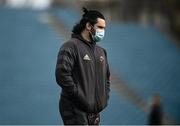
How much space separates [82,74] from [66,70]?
0.12 meters

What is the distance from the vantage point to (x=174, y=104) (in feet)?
31.5

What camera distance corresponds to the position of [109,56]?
1077 centimetres

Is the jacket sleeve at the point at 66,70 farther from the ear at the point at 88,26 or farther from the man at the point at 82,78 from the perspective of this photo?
the ear at the point at 88,26

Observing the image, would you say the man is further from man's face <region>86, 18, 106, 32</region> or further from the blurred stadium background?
the blurred stadium background

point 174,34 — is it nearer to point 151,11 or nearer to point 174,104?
point 151,11

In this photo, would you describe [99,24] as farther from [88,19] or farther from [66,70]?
[66,70]

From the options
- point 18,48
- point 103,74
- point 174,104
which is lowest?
point 174,104

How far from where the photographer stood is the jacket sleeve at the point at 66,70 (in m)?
3.52

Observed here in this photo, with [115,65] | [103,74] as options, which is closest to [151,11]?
[115,65]

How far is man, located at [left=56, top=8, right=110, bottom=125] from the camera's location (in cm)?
355

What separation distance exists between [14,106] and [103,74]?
228 inches

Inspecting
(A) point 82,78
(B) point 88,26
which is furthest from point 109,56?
(A) point 82,78

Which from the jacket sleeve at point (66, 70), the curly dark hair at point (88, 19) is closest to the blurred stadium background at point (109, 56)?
the curly dark hair at point (88, 19)

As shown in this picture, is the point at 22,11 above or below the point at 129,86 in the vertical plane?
above
